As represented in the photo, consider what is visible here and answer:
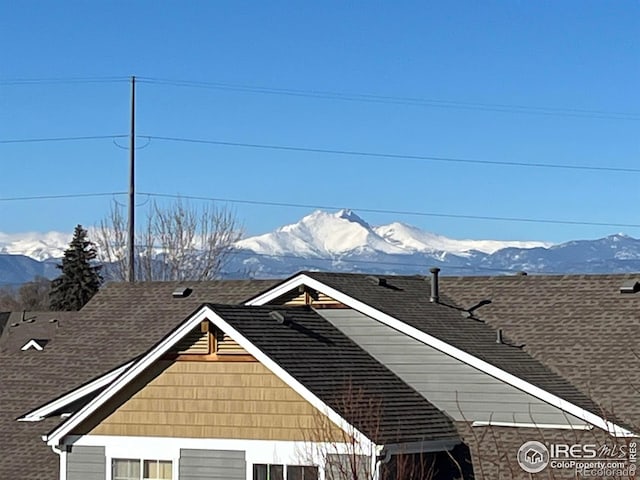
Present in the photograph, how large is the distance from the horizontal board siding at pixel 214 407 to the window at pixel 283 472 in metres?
0.41

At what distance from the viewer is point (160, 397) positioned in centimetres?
2077

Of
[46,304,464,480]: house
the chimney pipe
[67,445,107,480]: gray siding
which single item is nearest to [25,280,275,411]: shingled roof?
the chimney pipe

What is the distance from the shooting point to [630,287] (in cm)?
2364

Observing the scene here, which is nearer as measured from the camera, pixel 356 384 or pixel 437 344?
pixel 356 384

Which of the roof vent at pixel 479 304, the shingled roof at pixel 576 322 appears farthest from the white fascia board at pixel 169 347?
the roof vent at pixel 479 304

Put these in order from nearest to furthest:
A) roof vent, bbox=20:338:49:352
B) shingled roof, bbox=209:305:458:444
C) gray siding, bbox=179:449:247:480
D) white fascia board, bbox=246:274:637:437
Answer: shingled roof, bbox=209:305:458:444 < gray siding, bbox=179:449:247:480 < white fascia board, bbox=246:274:637:437 < roof vent, bbox=20:338:49:352

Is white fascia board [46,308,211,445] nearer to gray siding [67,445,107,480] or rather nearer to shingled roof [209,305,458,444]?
gray siding [67,445,107,480]

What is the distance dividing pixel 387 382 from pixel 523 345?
9.45 feet

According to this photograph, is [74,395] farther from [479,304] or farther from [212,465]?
[479,304]

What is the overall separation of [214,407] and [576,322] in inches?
262

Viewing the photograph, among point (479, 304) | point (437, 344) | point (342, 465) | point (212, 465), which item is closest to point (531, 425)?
point (437, 344)

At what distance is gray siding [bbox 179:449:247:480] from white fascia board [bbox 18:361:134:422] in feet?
9.71

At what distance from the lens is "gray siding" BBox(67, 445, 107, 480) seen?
21156mm

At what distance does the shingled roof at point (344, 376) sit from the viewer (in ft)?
64.4
